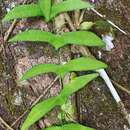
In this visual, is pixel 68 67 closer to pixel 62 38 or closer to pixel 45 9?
pixel 62 38

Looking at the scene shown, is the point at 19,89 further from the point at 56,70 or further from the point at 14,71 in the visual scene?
the point at 56,70

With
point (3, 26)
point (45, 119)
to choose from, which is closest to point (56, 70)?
point (45, 119)

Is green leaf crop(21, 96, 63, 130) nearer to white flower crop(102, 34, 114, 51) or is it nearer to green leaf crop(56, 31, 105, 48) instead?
green leaf crop(56, 31, 105, 48)

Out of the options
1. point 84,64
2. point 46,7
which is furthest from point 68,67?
point 46,7

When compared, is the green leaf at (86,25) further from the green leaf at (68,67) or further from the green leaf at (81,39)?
the green leaf at (68,67)

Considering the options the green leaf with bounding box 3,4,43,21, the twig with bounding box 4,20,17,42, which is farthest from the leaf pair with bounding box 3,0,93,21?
the twig with bounding box 4,20,17,42

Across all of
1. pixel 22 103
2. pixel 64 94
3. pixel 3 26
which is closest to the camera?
pixel 64 94
